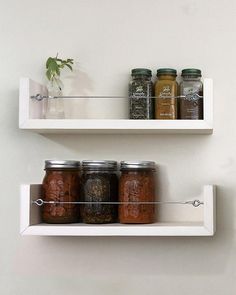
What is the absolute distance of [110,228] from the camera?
1298 mm

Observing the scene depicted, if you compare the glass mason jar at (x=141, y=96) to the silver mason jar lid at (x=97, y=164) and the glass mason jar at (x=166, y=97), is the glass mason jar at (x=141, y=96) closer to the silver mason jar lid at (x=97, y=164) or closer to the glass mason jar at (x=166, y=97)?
the glass mason jar at (x=166, y=97)

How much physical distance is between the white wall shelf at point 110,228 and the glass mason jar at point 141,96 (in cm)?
26

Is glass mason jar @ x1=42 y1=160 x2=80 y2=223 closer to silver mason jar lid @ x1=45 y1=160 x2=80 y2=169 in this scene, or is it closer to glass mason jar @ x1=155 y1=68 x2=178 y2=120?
silver mason jar lid @ x1=45 y1=160 x2=80 y2=169

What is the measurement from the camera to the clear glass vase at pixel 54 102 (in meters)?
1.42

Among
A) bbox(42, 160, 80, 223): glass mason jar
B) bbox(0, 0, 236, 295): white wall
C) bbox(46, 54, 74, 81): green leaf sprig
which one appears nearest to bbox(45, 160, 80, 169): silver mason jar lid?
bbox(42, 160, 80, 223): glass mason jar

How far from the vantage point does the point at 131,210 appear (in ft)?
4.38

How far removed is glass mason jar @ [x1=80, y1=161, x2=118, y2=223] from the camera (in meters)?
1.34

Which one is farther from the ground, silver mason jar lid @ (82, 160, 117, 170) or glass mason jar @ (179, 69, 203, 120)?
glass mason jar @ (179, 69, 203, 120)

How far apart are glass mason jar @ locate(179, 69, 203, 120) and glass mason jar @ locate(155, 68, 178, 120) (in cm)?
2

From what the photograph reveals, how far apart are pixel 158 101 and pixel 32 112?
34 cm

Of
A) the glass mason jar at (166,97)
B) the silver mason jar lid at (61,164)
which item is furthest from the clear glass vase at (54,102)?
the glass mason jar at (166,97)

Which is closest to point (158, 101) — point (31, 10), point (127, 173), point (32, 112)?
point (127, 173)

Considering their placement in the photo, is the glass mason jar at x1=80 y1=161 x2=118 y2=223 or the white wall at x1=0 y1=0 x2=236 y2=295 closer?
the glass mason jar at x1=80 y1=161 x2=118 y2=223

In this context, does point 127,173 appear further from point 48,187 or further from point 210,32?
point 210,32
